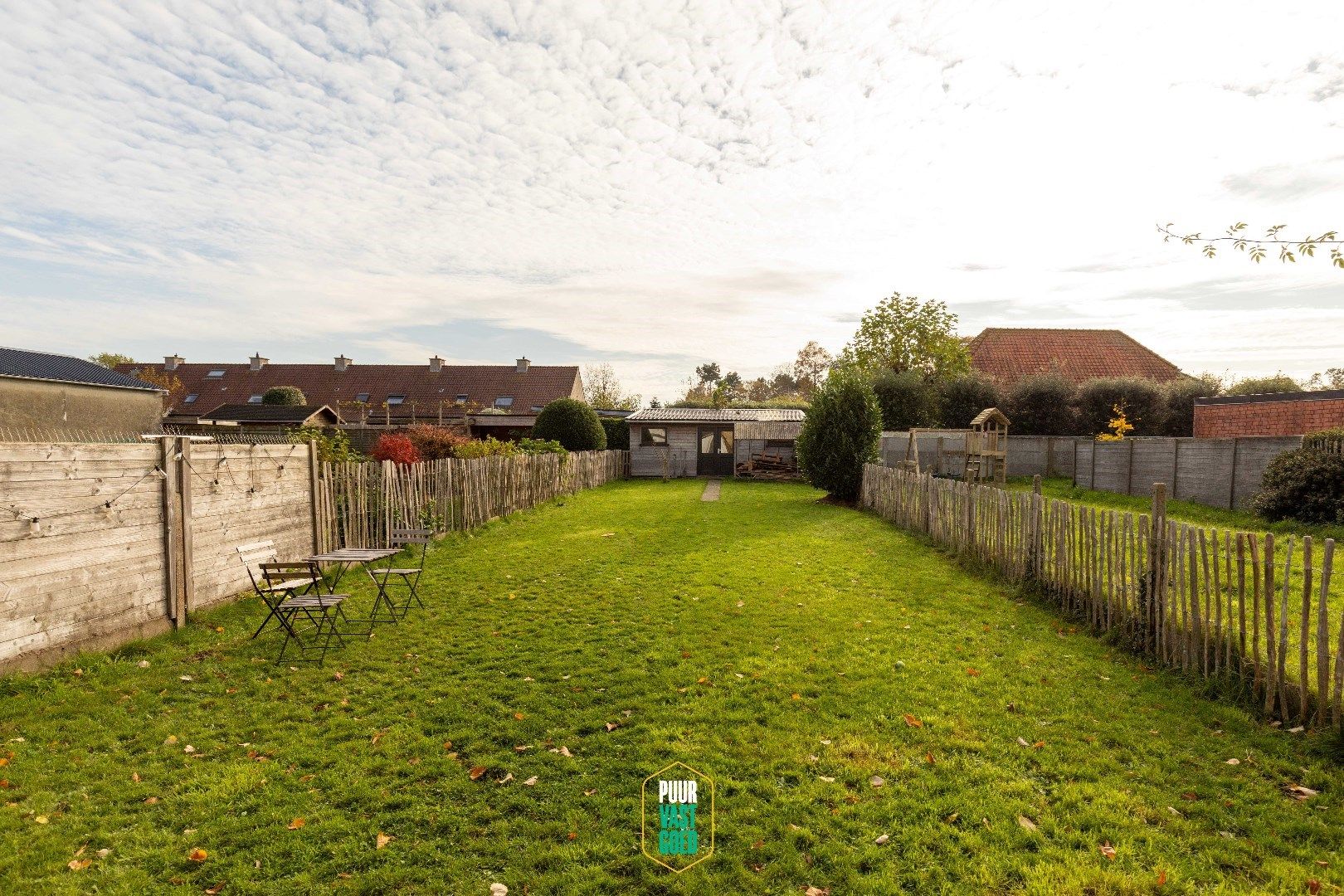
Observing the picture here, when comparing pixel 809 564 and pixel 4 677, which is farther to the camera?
pixel 809 564

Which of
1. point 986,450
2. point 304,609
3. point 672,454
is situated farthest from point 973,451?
point 304,609

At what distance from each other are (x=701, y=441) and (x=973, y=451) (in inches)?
475

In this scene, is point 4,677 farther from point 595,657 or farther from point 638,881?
point 638,881

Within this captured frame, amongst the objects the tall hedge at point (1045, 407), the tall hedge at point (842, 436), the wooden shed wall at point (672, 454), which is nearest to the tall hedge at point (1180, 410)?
the tall hedge at point (1045, 407)

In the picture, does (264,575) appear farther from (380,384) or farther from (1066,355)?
(380,384)

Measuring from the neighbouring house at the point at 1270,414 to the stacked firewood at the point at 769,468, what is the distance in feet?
47.4

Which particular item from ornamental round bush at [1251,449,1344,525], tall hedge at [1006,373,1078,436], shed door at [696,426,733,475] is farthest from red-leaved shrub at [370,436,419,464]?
tall hedge at [1006,373,1078,436]

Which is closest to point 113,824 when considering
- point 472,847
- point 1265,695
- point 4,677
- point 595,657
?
point 472,847

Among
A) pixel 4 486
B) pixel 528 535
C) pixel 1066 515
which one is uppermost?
pixel 4 486

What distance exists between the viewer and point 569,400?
2767 cm

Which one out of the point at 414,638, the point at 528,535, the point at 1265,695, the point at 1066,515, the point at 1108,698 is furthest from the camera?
the point at 528,535

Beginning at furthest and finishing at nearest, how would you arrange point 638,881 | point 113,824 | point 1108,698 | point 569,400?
point 569,400 < point 1108,698 < point 113,824 < point 638,881

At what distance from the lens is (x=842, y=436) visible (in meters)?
18.5

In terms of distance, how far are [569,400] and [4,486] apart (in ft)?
73.3
